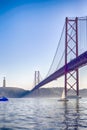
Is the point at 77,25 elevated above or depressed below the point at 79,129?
above

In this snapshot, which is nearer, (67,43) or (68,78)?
(68,78)

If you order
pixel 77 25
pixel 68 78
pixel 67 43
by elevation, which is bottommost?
pixel 68 78

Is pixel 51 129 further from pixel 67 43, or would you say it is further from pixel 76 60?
pixel 67 43

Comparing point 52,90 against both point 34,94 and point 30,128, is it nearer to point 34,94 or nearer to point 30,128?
point 34,94

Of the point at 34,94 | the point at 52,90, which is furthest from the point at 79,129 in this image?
the point at 52,90

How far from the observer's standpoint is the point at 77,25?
6744cm

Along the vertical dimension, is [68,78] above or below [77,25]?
below

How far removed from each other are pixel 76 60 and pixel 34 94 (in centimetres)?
11126

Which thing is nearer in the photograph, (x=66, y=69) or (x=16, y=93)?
(x=66, y=69)

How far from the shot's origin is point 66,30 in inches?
2566

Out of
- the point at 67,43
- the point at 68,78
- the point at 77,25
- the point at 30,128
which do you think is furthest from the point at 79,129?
the point at 77,25

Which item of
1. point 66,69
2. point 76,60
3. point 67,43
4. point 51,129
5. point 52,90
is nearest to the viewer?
point 51,129

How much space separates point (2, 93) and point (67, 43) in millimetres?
121473

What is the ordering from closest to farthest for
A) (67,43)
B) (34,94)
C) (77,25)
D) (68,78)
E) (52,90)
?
(68,78)
(67,43)
(77,25)
(34,94)
(52,90)
